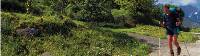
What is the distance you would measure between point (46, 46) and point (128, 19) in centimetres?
2712

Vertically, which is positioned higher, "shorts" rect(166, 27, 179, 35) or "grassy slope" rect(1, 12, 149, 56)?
"shorts" rect(166, 27, 179, 35)

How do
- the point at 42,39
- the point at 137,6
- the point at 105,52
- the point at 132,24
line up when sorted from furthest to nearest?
the point at 137,6 → the point at 132,24 → the point at 42,39 → the point at 105,52

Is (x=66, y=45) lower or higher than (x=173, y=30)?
lower

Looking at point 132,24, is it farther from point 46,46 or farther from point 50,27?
point 46,46

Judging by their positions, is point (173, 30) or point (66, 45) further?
point (66, 45)

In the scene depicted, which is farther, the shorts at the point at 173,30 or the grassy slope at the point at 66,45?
the grassy slope at the point at 66,45

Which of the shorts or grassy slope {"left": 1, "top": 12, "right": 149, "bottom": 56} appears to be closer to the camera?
the shorts

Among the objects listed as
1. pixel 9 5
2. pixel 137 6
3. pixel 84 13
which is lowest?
pixel 137 6

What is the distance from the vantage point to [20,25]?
18531mm

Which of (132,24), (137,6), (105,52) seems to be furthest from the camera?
(137,6)

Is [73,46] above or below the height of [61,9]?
above

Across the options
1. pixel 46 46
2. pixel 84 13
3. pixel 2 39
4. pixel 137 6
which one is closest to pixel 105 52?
pixel 46 46

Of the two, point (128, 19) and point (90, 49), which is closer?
point (90, 49)

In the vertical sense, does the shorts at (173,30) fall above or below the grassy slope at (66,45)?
above
